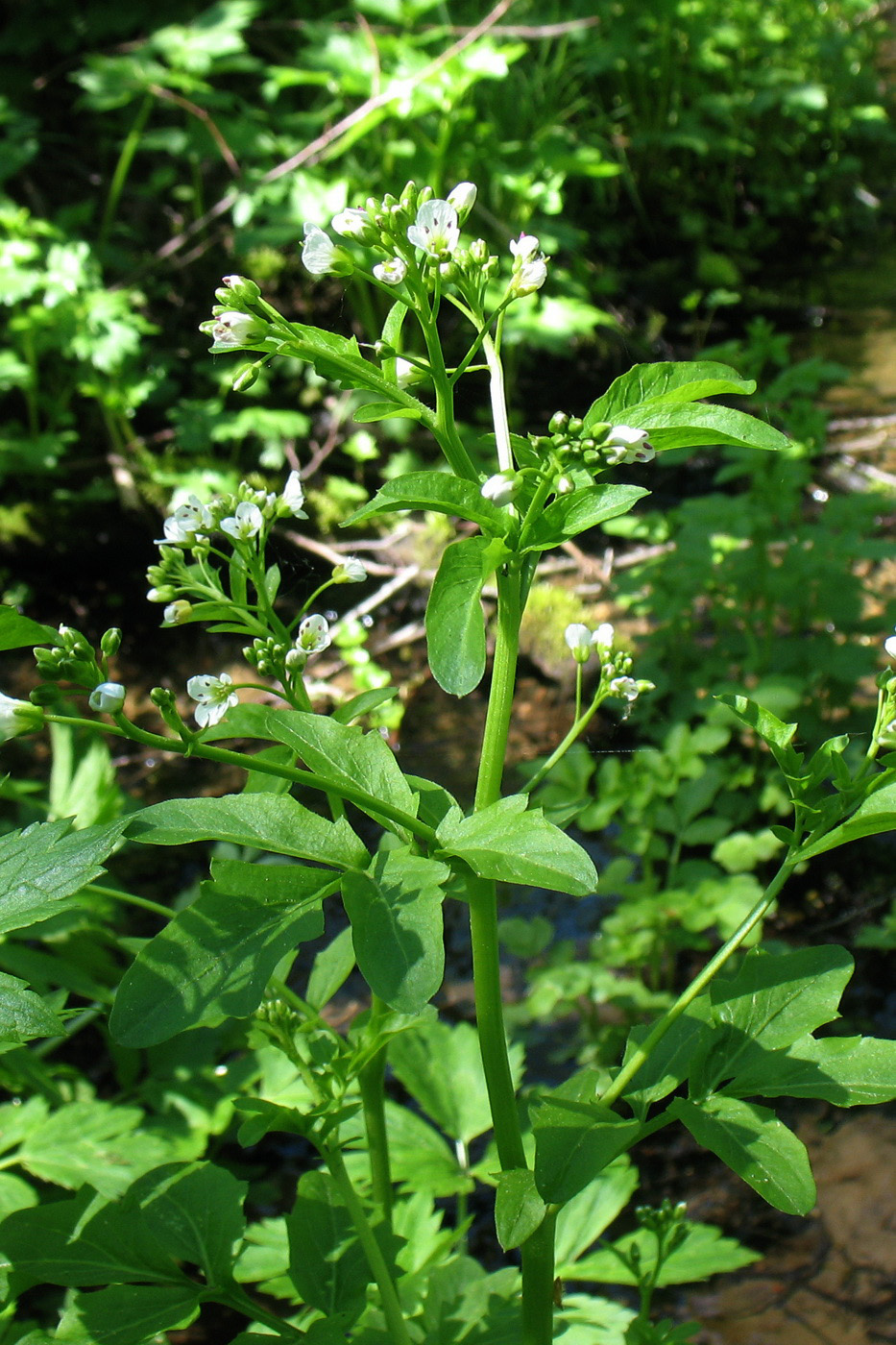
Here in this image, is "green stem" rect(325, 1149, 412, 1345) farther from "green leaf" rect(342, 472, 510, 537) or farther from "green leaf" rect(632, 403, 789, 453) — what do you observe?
"green leaf" rect(632, 403, 789, 453)

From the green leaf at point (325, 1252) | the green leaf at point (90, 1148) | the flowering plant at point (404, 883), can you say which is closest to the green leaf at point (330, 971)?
the flowering plant at point (404, 883)

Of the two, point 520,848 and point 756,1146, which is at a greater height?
point 520,848

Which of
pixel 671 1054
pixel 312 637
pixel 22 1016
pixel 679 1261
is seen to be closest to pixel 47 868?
pixel 22 1016

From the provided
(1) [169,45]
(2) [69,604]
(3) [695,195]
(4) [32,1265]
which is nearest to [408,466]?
(2) [69,604]

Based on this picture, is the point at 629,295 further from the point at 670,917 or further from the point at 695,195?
the point at 670,917

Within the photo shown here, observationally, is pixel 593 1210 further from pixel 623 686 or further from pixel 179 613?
pixel 179 613

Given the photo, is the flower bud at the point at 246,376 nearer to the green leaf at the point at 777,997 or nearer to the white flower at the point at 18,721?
the white flower at the point at 18,721

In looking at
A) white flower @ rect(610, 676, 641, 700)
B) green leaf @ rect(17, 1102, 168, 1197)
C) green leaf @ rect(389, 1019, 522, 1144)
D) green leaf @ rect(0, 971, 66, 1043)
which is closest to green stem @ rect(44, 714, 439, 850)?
green leaf @ rect(0, 971, 66, 1043)
